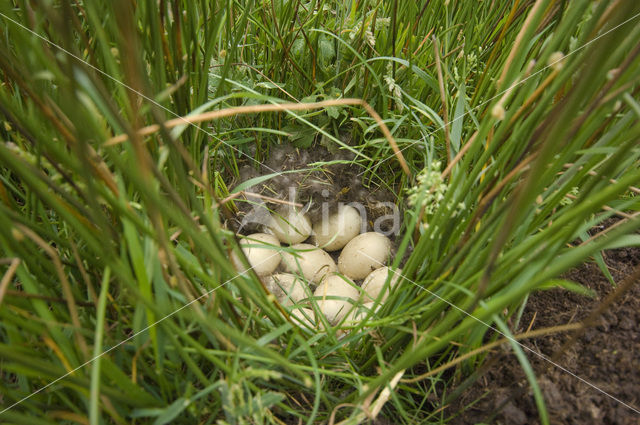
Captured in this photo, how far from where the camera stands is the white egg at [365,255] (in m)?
1.17

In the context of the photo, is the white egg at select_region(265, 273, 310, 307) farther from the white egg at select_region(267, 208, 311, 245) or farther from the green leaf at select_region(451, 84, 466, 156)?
the green leaf at select_region(451, 84, 466, 156)

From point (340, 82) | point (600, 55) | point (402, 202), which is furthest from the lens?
point (340, 82)

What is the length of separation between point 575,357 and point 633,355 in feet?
0.26

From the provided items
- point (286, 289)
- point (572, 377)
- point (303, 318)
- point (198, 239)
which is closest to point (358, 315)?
point (303, 318)

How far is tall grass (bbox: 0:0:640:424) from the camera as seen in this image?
455mm

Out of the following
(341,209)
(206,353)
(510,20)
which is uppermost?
(510,20)

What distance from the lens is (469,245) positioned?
2.09ft

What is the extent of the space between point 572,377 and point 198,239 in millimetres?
603

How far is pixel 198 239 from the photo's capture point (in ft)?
1.57

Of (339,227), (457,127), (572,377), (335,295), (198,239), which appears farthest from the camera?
(339,227)

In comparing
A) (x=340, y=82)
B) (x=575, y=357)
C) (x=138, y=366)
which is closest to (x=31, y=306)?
(x=138, y=366)

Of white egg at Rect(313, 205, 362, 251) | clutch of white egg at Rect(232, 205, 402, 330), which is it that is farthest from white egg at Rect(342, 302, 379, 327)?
white egg at Rect(313, 205, 362, 251)

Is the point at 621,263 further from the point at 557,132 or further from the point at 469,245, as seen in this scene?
→ the point at 557,132

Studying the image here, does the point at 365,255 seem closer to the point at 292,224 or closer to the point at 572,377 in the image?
the point at 292,224
